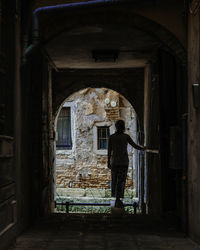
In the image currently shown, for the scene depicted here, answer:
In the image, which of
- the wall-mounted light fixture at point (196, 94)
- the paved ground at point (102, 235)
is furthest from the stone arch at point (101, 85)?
the wall-mounted light fixture at point (196, 94)

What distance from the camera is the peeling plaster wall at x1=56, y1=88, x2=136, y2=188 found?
18.4 m

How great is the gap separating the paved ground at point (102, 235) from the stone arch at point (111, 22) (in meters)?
2.39

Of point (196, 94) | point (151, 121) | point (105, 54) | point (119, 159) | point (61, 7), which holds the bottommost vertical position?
point (119, 159)

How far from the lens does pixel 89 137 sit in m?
19.0

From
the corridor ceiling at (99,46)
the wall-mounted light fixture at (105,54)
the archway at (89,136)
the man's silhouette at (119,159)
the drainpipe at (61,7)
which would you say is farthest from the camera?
the archway at (89,136)

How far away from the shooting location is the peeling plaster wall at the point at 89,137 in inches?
726

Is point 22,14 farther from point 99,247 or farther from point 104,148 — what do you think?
point 104,148

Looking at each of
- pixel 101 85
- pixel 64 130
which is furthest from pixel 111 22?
pixel 64 130

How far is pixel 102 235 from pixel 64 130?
1375 cm

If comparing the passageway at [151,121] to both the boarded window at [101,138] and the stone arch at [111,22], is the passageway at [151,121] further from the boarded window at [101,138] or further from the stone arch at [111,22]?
the boarded window at [101,138]

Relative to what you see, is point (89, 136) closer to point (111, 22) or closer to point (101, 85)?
point (101, 85)

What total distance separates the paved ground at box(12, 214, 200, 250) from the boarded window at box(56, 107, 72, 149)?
11730 mm

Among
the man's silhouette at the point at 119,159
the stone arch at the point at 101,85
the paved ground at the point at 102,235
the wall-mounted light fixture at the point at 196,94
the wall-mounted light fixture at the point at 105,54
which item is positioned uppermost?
the wall-mounted light fixture at the point at 105,54

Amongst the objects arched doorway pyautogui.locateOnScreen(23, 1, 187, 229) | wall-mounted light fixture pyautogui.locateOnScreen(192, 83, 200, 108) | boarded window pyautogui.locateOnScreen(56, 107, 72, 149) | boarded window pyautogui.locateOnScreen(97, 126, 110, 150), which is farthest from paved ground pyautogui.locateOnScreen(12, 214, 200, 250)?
boarded window pyautogui.locateOnScreen(56, 107, 72, 149)
